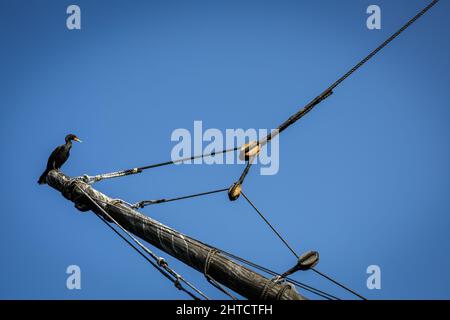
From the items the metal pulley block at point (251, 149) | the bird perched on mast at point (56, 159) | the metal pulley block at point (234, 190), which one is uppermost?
the bird perched on mast at point (56, 159)

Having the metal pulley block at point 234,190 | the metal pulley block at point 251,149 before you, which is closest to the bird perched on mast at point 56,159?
the metal pulley block at point 234,190

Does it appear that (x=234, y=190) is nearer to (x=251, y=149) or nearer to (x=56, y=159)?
(x=251, y=149)

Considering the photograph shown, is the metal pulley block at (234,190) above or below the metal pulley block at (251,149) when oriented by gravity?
below

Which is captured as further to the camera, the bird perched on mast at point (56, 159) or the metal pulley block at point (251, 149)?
the bird perched on mast at point (56, 159)

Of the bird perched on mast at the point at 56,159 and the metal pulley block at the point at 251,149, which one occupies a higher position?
the bird perched on mast at the point at 56,159

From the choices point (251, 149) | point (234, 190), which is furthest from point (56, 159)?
point (251, 149)

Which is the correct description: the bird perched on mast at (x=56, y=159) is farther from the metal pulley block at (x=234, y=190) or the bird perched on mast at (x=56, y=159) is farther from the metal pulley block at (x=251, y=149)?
the metal pulley block at (x=251, y=149)

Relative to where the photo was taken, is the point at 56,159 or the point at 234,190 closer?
the point at 234,190

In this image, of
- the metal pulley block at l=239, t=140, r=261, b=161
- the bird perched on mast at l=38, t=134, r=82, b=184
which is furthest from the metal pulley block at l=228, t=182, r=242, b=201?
the bird perched on mast at l=38, t=134, r=82, b=184
